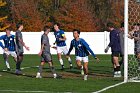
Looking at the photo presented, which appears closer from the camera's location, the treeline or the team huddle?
the team huddle

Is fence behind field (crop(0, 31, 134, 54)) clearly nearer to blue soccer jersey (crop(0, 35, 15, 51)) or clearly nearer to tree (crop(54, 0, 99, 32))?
tree (crop(54, 0, 99, 32))

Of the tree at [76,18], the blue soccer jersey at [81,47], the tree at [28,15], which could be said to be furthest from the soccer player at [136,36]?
Result: the tree at [28,15]

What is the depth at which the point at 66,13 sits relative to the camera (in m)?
56.3

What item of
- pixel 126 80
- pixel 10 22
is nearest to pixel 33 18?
pixel 10 22

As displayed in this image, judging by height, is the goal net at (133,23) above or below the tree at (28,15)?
below

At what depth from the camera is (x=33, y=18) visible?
5662 centimetres

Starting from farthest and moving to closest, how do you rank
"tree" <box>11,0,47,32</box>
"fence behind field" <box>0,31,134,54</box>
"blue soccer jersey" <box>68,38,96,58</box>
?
"tree" <box>11,0,47,32</box>, "fence behind field" <box>0,31,134,54</box>, "blue soccer jersey" <box>68,38,96,58</box>

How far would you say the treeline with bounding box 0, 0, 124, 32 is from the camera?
181 feet

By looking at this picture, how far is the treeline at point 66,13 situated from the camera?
55.2 m

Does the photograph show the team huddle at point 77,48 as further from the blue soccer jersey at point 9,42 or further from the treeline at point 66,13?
the treeline at point 66,13

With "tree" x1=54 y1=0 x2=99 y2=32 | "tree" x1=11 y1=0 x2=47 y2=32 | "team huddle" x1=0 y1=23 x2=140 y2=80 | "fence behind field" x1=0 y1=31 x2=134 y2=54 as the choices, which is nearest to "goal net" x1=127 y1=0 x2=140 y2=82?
"team huddle" x1=0 y1=23 x2=140 y2=80

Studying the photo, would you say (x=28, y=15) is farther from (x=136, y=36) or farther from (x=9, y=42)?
(x=136, y=36)

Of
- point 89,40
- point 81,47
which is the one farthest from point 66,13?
point 81,47

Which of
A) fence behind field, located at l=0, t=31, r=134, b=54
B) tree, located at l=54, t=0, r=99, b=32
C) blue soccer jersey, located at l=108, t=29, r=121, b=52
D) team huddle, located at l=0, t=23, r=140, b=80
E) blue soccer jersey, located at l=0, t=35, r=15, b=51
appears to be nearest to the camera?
team huddle, located at l=0, t=23, r=140, b=80
